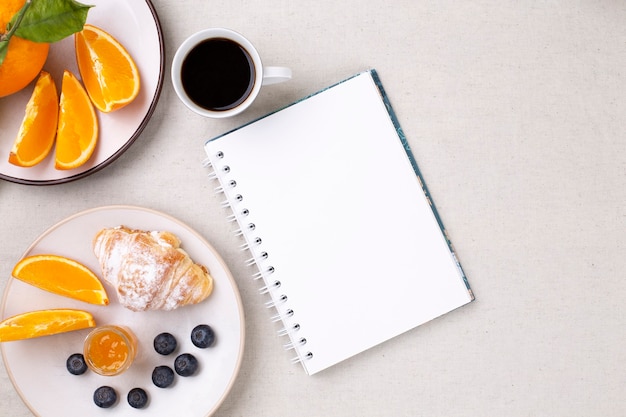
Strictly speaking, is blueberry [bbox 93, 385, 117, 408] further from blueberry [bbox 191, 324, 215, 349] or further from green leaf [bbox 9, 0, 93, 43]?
green leaf [bbox 9, 0, 93, 43]

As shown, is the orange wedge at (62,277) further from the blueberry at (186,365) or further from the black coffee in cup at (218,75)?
the black coffee in cup at (218,75)

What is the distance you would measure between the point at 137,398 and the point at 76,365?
12 centimetres

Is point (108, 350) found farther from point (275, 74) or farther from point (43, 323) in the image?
point (275, 74)

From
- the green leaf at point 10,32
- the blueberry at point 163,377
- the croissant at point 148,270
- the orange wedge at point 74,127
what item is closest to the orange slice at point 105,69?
the orange wedge at point 74,127

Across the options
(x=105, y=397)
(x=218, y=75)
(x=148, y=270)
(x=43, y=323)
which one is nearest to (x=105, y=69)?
(x=218, y=75)

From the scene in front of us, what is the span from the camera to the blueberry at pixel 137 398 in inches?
40.7

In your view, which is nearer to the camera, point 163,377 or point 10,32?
point 10,32

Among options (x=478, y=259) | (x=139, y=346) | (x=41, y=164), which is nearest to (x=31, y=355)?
(x=139, y=346)

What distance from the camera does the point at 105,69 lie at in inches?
39.2

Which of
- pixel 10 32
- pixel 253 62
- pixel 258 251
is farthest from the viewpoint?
pixel 258 251

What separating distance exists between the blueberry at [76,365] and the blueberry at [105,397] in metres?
0.05

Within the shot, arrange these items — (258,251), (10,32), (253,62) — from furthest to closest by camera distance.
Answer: (258,251)
(253,62)
(10,32)

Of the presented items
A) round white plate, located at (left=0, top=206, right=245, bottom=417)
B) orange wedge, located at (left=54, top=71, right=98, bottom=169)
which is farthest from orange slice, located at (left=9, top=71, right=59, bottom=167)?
round white plate, located at (left=0, top=206, right=245, bottom=417)

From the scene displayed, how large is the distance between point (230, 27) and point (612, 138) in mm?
771
